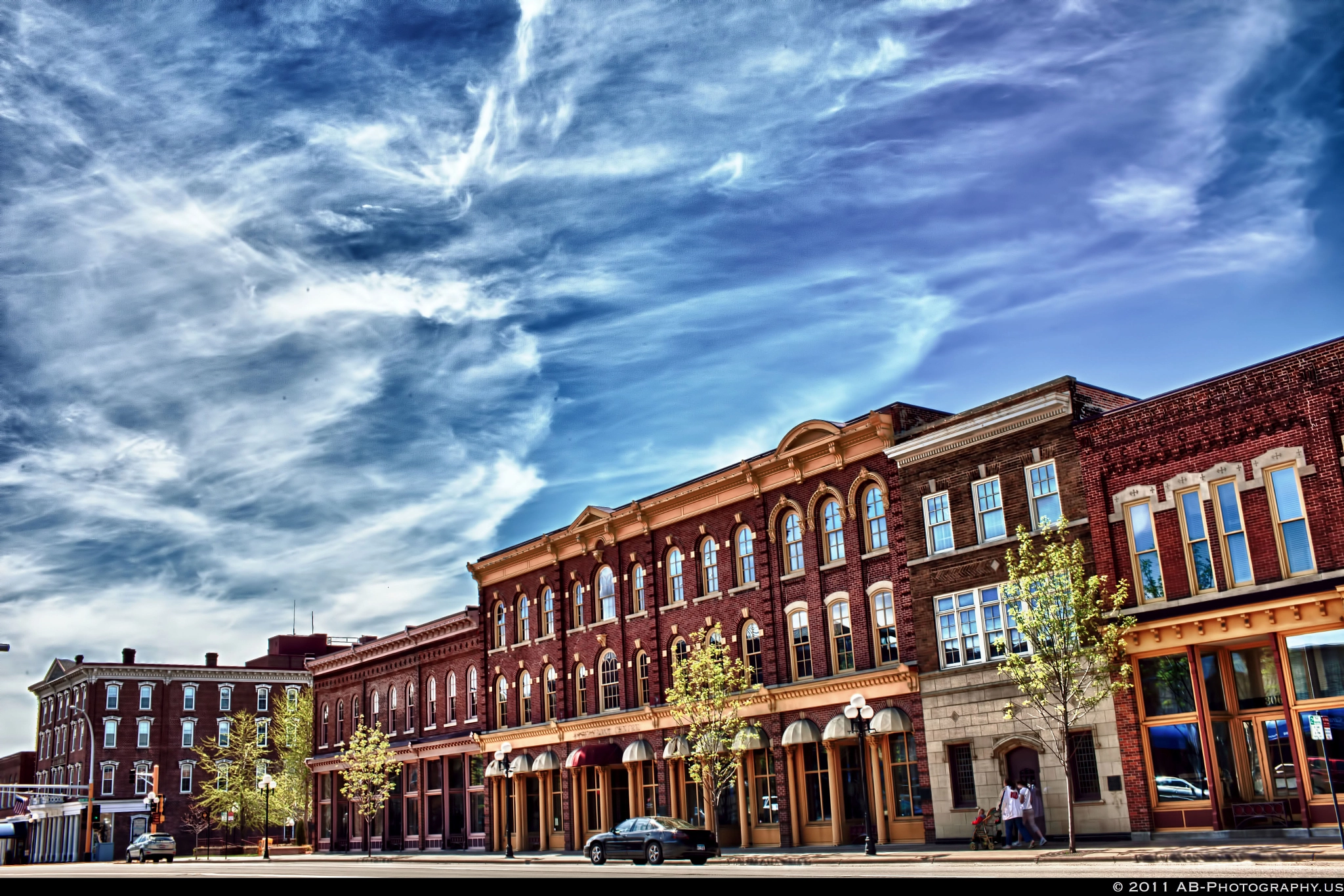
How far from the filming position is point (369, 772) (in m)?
61.8

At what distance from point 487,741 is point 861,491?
25.9m

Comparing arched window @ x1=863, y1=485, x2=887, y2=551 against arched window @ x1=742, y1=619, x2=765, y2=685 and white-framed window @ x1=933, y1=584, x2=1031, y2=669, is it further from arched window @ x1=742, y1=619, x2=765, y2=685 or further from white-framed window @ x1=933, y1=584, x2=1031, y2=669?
arched window @ x1=742, y1=619, x2=765, y2=685

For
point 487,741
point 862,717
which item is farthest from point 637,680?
point 862,717

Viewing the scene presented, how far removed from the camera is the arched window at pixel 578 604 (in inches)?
2057

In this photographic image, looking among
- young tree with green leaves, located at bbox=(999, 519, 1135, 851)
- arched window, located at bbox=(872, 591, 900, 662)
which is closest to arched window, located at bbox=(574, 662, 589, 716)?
arched window, located at bbox=(872, 591, 900, 662)

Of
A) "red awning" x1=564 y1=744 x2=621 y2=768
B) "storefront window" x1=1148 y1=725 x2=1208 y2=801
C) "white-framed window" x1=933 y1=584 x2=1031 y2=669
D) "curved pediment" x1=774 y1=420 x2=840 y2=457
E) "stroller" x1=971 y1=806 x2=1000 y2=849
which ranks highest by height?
"curved pediment" x1=774 y1=420 x2=840 y2=457

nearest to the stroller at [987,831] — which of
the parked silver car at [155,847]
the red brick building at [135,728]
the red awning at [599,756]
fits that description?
the red awning at [599,756]

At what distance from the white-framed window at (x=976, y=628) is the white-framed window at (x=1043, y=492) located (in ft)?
7.65

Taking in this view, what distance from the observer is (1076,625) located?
29.2 metres

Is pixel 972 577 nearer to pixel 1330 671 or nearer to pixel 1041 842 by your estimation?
pixel 1041 842

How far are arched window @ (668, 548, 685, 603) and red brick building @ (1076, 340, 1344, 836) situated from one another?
61.7 ft

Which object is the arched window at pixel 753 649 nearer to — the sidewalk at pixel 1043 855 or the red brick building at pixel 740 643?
the red brick building at pixel 740 643

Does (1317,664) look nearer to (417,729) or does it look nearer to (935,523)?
(935,523)

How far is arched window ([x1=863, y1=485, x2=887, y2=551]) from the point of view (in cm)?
3869
